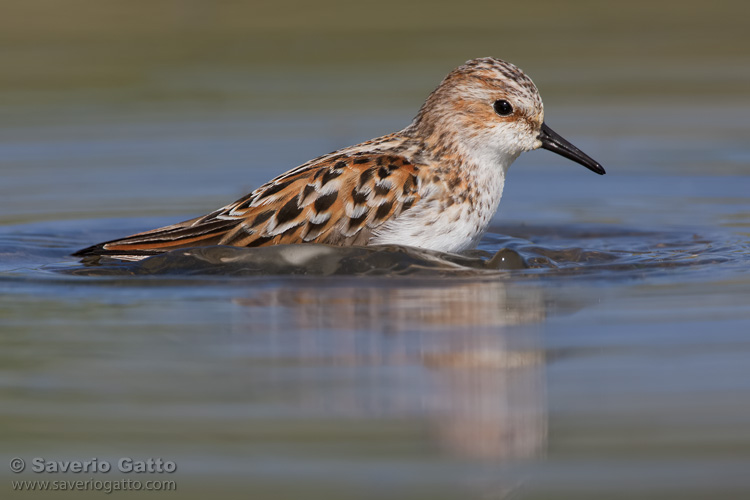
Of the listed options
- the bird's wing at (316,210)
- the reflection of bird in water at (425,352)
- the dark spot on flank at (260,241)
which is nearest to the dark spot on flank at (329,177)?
the bird's wing at (316,210)

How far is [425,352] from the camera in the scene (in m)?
6.30

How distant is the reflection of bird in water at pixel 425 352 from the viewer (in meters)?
5.36

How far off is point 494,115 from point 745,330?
117 inches

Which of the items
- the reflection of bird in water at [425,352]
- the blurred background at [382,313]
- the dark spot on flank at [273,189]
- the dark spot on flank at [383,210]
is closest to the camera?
the blurred background at [382,313]

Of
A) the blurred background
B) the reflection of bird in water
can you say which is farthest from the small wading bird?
the reflection of bird in water

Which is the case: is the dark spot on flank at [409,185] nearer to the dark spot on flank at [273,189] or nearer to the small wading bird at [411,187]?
the small wading bird at [411,187]

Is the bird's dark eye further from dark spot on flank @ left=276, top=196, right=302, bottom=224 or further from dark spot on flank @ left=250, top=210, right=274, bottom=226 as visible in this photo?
dark spot on flank @ left=250, top=210, right=274, bottom=226

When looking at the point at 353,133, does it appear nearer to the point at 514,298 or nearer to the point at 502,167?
the point at 502,167

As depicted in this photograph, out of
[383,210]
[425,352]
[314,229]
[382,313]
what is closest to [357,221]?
[383,210]

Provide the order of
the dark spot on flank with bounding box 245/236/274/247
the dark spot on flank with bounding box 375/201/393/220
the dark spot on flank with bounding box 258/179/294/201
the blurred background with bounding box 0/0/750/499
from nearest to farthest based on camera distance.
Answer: the blurred background with bounding box 0/0/750/499 < the dark spot on flank with bounding box 375/201/393/220 < the dark spot on flank with bounding box 245/236/274/247 < the dark spot on flank with bounding box 258/179/294/201

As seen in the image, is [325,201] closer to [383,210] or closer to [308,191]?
[308,191]

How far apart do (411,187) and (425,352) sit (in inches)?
99.3

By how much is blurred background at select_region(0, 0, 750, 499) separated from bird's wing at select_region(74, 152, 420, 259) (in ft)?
1.97

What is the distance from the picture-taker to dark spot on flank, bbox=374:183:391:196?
8.55 m
